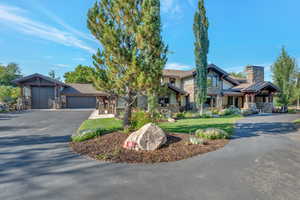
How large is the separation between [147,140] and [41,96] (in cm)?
2643

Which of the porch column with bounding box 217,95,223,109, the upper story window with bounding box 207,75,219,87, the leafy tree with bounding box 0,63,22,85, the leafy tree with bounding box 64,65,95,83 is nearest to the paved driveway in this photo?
the upper story window with bounding box 207,75,219,87

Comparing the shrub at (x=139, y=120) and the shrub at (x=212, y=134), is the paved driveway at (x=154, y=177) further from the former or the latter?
the shrub at (x=139, y=120)

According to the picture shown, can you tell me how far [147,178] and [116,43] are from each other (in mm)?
5590

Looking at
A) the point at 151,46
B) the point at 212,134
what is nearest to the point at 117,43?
the point at 151,46

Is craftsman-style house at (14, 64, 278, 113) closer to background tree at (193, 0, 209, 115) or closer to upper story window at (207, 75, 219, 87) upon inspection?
upper story window at (207, 75, 219, 87)

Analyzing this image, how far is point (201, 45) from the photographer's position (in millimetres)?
15672

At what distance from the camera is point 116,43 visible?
6547 mm

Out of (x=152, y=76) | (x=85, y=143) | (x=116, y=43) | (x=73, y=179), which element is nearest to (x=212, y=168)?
(x=73, y=179)

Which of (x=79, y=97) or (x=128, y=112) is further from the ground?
(x=79, y=97)

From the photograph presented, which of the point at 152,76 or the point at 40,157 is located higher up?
the point at 152,76

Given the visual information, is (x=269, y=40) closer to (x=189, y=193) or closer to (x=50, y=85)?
(x=189, y=193)

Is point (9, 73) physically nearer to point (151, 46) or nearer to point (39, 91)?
point (39, 91)

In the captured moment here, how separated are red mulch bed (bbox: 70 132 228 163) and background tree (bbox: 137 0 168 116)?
8.68 feet

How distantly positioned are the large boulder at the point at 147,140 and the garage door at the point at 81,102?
78.9 feet
